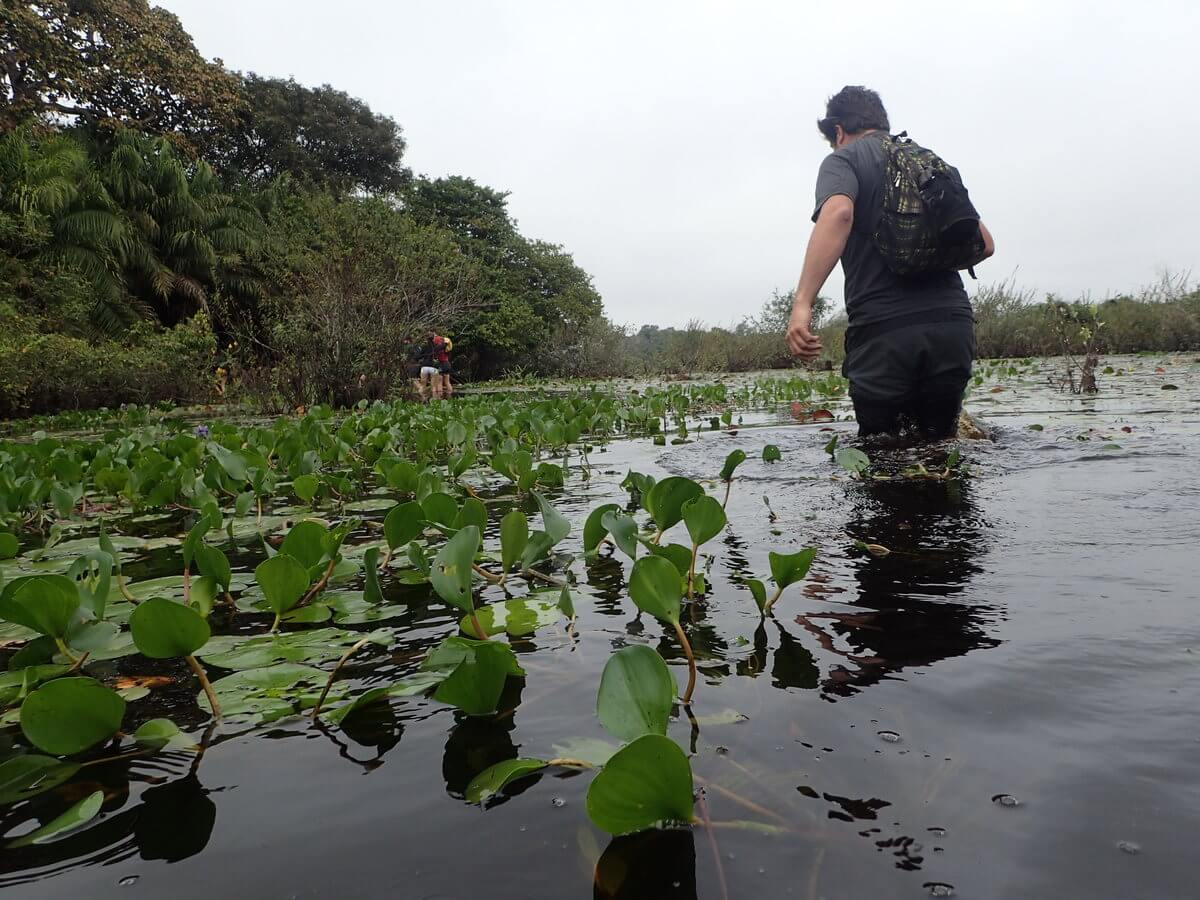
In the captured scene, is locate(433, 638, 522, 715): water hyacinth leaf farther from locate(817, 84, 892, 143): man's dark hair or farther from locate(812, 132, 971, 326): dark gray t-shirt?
locate(817, 84, 892, 143): man's dark hair

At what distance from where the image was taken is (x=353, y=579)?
7.22 feet

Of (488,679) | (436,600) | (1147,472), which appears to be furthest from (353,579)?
(1147,472)

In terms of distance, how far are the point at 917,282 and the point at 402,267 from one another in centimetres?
1263

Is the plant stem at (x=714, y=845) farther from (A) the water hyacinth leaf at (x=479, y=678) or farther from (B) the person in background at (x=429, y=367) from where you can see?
(B) the person in background at (x=429, y=367)

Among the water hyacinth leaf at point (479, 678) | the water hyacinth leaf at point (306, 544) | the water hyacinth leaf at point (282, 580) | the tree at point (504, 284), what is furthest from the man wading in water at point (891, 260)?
the tree at point (504, 284)

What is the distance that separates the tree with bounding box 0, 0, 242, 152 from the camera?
55.6 ft

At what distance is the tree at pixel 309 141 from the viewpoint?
90.7ft

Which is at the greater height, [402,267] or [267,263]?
[267,263]

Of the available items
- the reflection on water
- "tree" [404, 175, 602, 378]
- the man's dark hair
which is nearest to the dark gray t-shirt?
the man's dark hair

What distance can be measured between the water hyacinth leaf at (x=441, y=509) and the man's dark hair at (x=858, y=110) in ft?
11.0

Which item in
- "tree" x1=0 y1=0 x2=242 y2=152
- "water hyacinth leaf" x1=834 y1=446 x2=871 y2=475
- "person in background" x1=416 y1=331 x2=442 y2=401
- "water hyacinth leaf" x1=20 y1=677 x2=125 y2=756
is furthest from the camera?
"tree" x1=0 y1=0 x2=242 y2=152

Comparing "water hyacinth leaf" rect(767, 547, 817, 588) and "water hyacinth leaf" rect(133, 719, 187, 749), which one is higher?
"water hyacinth leaf" rect(767, 547, 817, 588)

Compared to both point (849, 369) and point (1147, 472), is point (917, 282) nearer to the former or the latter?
point (849, 369)

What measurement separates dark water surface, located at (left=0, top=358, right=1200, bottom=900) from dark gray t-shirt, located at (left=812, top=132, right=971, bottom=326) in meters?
2.21
